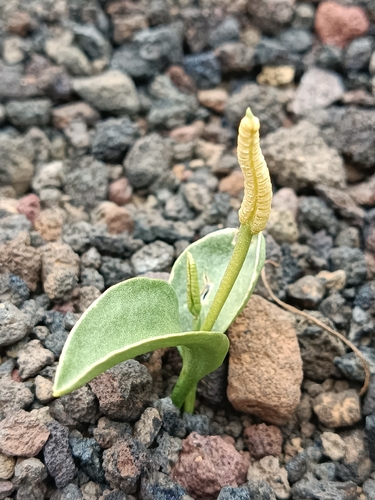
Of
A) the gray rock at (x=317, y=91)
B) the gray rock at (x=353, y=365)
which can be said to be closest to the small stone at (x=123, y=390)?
the gray rock at (x=353, y=365)

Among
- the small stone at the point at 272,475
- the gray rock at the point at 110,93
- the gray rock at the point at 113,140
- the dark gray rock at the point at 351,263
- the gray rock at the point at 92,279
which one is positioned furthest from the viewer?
the gray rock at the point at 110,93

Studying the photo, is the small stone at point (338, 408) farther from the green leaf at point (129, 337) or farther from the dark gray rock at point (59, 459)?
the dark gray rock at point (59, 459)

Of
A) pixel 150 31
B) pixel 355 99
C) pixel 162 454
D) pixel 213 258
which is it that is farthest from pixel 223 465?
pixel 150 31

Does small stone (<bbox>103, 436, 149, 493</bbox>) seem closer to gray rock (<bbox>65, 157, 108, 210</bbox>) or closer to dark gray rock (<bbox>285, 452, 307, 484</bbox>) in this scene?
dark gray rock (<bbox>285, 452, 307, 484</bbox>)

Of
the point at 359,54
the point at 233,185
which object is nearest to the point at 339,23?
the point at 359,54

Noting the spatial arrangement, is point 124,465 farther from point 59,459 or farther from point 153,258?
point 153,258

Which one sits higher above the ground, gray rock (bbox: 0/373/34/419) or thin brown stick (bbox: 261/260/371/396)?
thin brown stick (bbox: 261/260/371/396)

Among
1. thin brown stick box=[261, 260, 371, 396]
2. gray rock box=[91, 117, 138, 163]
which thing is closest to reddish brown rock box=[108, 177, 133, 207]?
gray rock box=[91, 117, 138, 163]
